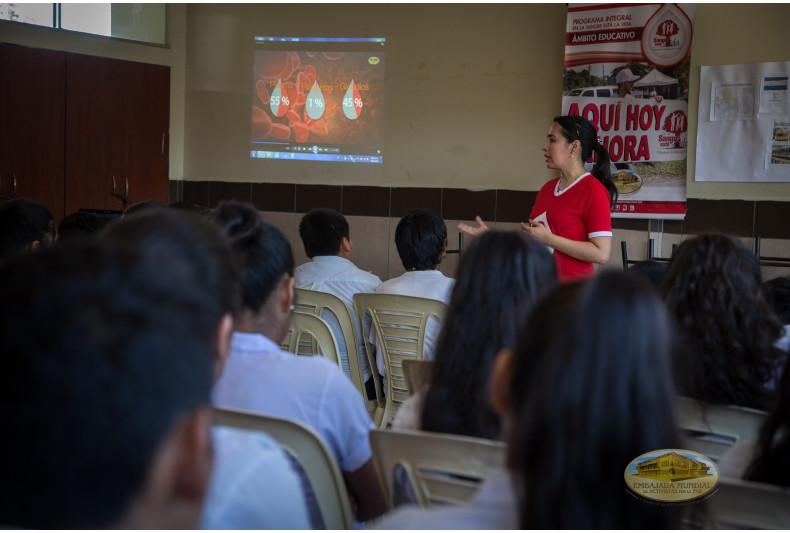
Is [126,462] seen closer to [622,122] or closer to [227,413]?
[227,413]

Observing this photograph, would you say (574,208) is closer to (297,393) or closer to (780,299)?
(780,299)

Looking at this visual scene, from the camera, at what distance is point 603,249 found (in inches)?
Answer: 122

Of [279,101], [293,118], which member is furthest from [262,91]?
[293,118]

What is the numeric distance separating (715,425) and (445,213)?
13.1 feet

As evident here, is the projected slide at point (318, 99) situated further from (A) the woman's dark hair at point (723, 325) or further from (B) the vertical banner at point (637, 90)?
(A) the woman's dark hair at point (723, 325)

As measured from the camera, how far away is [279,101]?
5.75 metres

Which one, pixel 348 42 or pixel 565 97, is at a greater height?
pixel 348 42

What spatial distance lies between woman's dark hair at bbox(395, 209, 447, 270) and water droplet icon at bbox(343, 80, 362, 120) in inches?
115

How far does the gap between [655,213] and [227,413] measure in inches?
155

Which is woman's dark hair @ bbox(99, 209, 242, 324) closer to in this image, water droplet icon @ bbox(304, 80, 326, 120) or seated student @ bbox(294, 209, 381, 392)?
Result: seated student @ bbox(294, 209, 381, 392)

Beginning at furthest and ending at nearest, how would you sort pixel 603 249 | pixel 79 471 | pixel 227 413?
1. pixel 603 249
2. pixel 227 413
3. pixel 79 471

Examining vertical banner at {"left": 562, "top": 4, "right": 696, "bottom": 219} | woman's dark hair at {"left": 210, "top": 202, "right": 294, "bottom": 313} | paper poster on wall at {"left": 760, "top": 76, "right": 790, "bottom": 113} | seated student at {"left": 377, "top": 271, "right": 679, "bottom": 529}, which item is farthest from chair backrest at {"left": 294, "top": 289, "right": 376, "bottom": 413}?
paper poster on wall at {"left": 760, "top": 76, "right": 790, "bottom": 113}

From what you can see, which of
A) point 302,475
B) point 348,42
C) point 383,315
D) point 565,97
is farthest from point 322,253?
point 348,42

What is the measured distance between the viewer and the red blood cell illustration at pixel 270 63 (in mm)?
5727
